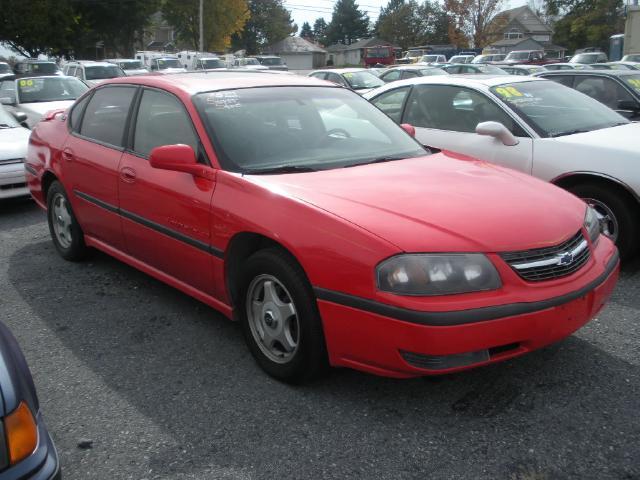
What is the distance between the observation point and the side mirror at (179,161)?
11.8ft

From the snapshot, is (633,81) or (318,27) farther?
(318,27)

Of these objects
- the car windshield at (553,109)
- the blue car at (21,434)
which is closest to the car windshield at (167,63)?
the car windshield at (553,109)

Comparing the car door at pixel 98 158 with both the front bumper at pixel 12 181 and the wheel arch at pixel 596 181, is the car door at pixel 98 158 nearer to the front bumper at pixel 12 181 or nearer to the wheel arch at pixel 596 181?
the front bumper at pixel 12 181

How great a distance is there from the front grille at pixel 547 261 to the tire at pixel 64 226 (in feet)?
11.7

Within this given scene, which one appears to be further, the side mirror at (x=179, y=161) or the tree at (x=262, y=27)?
the tree at (x=262, y=27)

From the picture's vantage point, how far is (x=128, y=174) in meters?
4.22

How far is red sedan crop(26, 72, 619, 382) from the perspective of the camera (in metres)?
2.77

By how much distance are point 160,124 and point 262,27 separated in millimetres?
86180

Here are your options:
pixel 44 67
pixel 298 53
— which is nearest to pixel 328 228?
pixel 44 67

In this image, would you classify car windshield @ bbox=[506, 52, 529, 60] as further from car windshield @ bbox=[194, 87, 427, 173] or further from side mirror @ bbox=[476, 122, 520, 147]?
car windshield @ bbox=[194, 87, 427, 173]

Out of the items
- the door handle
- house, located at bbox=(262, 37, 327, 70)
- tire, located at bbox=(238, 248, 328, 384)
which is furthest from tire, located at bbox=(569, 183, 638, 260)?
house, located at bbox=(262, 37, 327, 70)

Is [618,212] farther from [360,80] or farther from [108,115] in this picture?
[360,80]

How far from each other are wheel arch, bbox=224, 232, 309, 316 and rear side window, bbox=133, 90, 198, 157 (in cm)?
69

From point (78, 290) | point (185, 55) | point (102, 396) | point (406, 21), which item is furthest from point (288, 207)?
point (406, 21)
